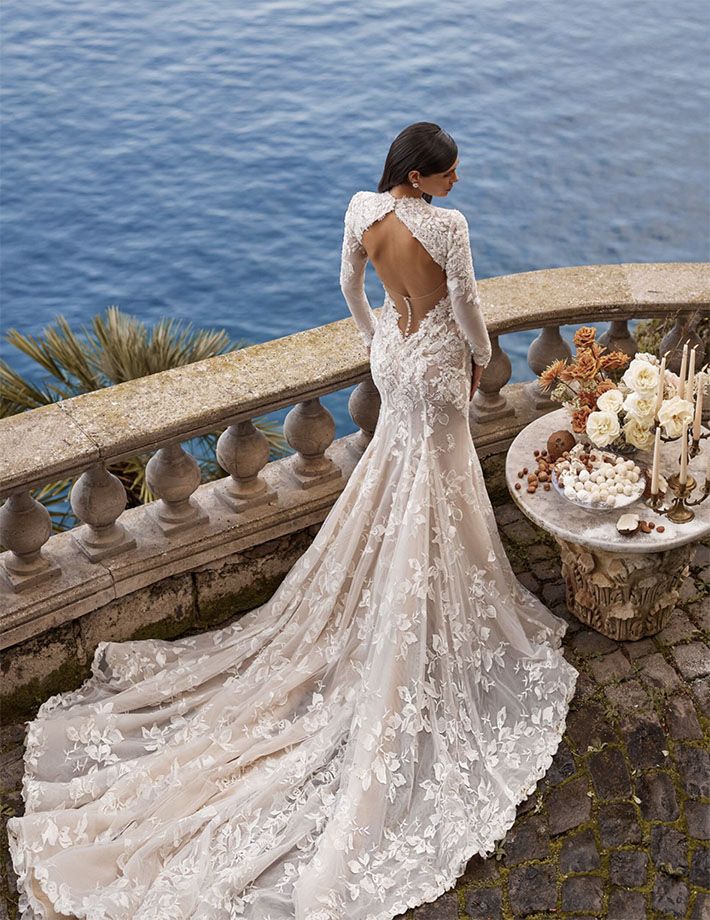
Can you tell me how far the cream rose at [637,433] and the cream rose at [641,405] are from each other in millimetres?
34

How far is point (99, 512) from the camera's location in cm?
423

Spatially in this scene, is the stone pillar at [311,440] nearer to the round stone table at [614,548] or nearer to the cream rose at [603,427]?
the round stone table at [614,548]

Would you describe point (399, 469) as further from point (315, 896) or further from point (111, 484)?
point (315, 896)

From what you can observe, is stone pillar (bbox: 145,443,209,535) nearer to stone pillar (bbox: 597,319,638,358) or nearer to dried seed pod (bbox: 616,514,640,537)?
dried seed pod (bbox: 616,514,640,537)

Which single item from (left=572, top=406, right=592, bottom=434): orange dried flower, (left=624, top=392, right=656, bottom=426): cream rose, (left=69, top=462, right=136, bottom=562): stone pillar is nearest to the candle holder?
(left=624, top=392, right=656, bottom=426): cream rose

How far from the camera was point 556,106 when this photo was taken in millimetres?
18219

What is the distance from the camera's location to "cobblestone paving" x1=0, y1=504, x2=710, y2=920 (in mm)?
3660

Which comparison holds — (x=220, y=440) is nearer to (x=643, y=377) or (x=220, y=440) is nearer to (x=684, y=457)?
(x=643, y=377)

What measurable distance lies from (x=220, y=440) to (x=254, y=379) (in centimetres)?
32

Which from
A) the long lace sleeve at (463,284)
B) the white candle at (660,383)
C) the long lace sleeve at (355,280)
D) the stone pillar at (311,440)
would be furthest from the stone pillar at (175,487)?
the white candle at (660,383)

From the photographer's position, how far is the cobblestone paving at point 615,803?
3660 mm

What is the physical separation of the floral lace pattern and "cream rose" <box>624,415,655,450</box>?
23.0 inches

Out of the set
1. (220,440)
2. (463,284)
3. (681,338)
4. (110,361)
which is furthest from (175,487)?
(110,361)

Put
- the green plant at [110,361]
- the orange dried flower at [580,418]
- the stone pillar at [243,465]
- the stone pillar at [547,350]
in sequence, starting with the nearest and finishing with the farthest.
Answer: the orange dried flower at [580,418]
the stone pillar at [243,465]
the stone pillar at [547,350]
the green plant at [110,361]
